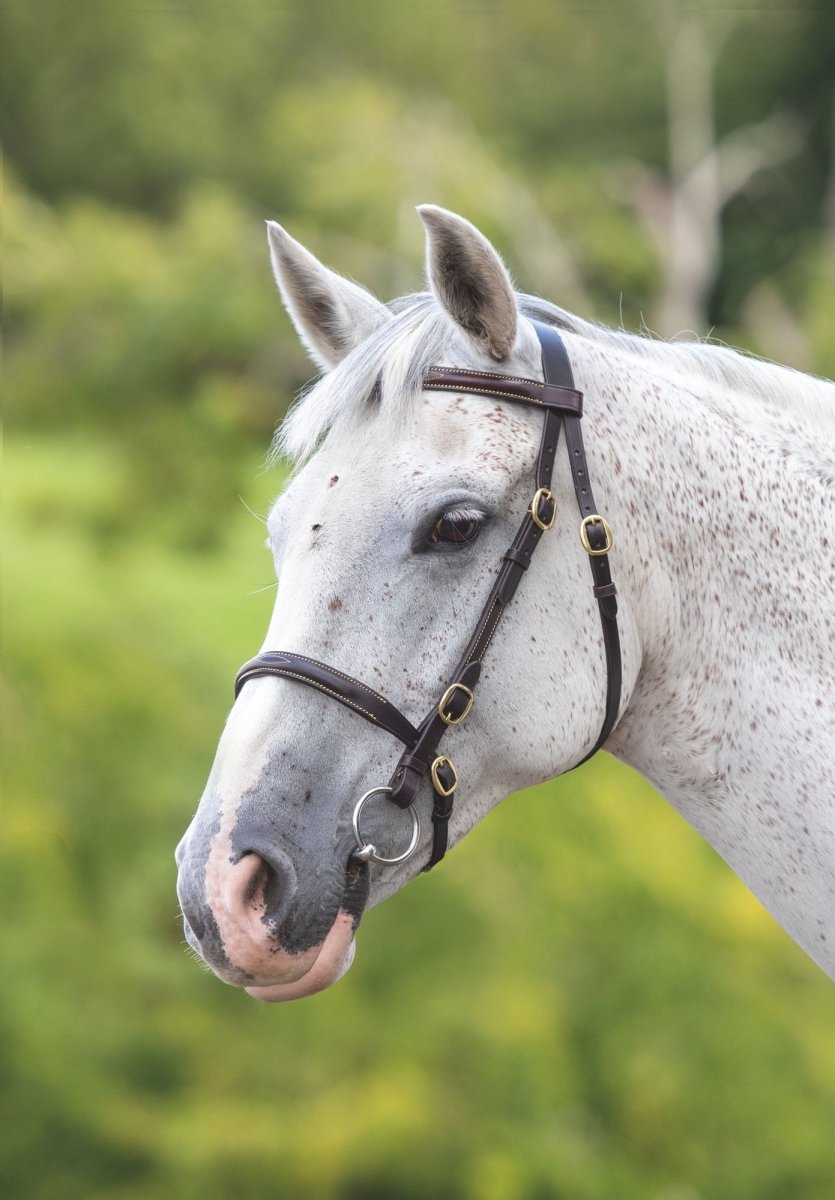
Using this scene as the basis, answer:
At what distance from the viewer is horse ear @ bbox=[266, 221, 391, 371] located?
2.32 metres

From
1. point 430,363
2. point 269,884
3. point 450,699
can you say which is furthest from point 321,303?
point 269,884

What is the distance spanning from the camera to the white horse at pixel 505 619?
1851 millimetres

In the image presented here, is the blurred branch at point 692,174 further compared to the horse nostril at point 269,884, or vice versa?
the blurred branch at point 692,174

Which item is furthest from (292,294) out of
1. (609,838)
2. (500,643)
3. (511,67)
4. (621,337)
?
(511,67)

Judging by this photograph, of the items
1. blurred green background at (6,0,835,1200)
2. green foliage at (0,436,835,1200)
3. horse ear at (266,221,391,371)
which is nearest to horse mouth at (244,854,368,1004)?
horse ear at (266,221,391,371)

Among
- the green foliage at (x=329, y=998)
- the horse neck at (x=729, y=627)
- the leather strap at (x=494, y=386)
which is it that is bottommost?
the green foliage at (x=329, y=998)

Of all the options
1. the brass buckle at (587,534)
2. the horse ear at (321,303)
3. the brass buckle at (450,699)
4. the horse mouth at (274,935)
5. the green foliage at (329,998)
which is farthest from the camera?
the green foliage at (329,998)

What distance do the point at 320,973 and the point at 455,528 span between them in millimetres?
808

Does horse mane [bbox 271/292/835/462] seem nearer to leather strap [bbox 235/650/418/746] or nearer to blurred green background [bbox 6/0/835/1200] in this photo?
leather strap [bbox 235/650/418/746]

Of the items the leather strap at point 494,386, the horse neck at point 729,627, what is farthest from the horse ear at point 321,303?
the horse neck at point 729,627

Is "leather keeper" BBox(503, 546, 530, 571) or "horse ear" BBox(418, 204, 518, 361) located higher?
"horse ear" BBox(418, 204, 518, 361)

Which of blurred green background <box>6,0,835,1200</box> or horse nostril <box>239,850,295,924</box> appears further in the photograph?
blurred green background <box>6,0,835,1200</box>

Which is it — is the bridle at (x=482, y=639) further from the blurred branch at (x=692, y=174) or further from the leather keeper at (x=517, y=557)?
the blurred branch at (x=692, y=174)

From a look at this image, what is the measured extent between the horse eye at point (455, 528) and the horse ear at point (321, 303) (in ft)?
1.83
